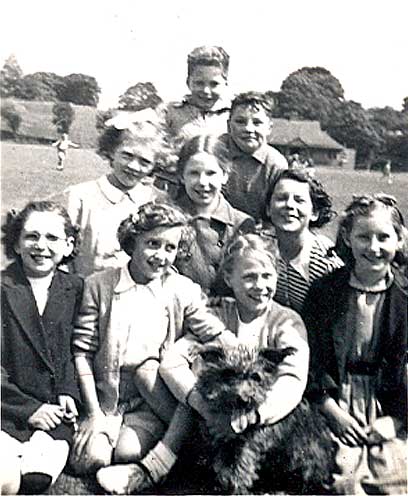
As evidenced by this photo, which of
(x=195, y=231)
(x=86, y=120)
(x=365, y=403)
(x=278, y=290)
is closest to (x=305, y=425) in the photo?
(x=365, y=403)

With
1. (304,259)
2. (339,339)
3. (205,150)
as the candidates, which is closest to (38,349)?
(205,150)

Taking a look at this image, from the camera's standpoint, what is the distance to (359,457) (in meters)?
4.75

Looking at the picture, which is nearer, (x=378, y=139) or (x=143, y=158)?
(x=143, y=158)

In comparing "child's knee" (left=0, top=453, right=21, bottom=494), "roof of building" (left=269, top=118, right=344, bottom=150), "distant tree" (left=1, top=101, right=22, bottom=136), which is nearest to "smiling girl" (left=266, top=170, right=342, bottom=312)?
"roof of building" (left=269, top=118, right=344, bottom=150)

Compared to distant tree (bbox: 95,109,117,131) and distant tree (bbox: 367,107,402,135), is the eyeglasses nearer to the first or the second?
distant tree (bbox: 95,109,117,131)

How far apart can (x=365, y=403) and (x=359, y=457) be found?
0.24 m

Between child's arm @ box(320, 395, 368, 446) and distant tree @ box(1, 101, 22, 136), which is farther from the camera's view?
child's arm @ box(320, 395, 368, 446)

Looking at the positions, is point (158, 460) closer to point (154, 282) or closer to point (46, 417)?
point (46, 417)

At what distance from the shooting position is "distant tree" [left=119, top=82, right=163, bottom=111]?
4551 mm

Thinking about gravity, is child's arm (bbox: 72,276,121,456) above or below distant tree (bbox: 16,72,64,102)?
below

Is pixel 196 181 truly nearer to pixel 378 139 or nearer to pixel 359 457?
pixel 378 139

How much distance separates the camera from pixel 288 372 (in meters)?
4.63

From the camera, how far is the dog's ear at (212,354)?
4555mm

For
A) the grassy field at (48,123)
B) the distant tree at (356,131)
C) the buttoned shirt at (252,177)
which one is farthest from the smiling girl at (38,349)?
the distant tree at (356,131)
